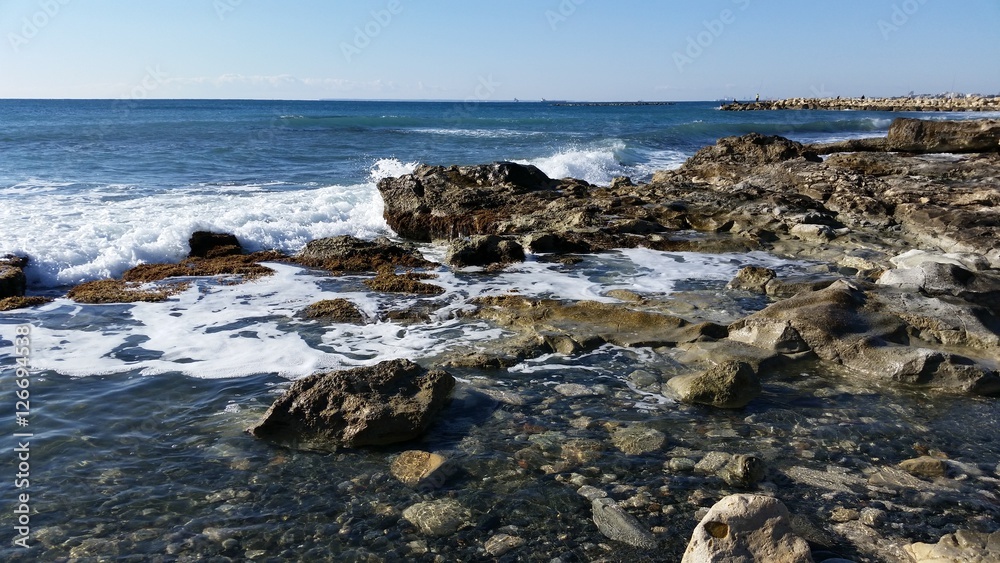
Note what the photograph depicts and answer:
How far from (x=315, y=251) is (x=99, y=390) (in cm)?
553

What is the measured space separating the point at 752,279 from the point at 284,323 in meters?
6.10

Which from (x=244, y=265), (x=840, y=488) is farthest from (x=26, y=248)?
(x=840, y=488)

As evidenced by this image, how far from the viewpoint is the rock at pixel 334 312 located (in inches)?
325

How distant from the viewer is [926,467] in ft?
15.6

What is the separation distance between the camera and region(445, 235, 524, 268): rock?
10.9 m

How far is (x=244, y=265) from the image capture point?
1101 cm

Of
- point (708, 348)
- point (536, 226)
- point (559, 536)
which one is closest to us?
point (559, 536)

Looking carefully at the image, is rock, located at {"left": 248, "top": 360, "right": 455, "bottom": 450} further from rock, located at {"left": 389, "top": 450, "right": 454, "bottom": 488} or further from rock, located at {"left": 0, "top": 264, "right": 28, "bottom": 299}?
rock, located at {"left": 0, "top": 264, "right": 28, "bottom": 299}

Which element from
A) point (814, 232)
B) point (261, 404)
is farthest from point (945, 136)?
point (261, 404)

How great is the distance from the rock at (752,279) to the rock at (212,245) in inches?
328

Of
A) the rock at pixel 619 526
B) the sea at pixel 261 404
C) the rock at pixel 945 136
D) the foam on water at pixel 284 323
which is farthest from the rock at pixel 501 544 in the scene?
the rock at pixel 945 136

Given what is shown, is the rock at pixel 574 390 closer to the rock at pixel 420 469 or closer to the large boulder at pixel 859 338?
the rock at pixel 420 469

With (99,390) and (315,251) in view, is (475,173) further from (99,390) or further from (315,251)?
(99,390)

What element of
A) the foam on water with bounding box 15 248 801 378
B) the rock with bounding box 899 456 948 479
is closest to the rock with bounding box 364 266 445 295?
the foam on water with bounding box 15 248 801 378
